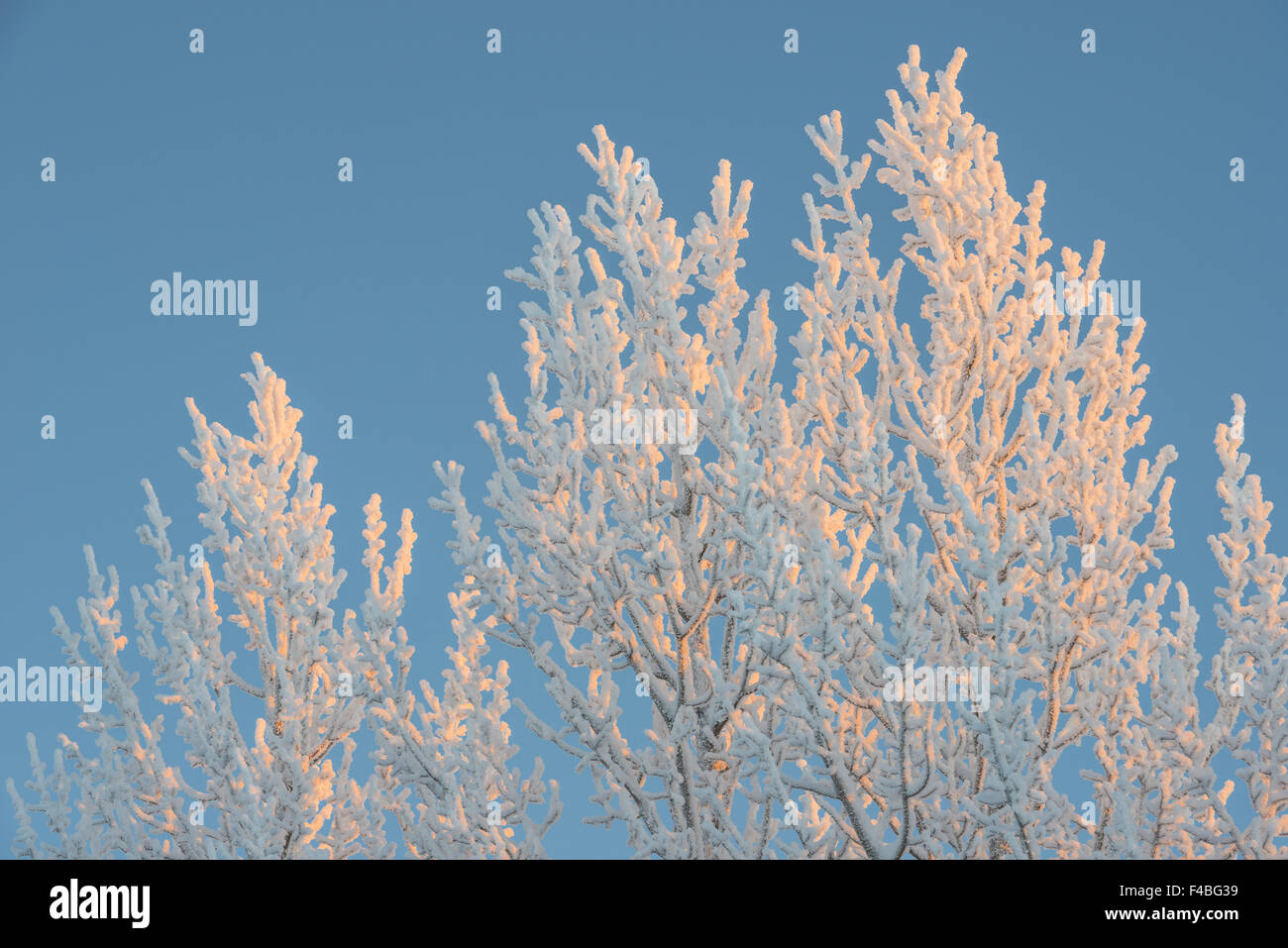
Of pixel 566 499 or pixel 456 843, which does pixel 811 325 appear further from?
pixel 456 843

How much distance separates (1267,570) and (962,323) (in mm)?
2962

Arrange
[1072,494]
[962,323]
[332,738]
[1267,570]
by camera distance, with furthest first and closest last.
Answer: [332,738]
[1267,570]
[962,323]
[1072,494]

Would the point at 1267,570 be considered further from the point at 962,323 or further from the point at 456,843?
the point at 456,843

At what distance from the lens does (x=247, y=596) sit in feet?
30.6

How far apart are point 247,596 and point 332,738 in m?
1.29

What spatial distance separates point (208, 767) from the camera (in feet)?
29.9
